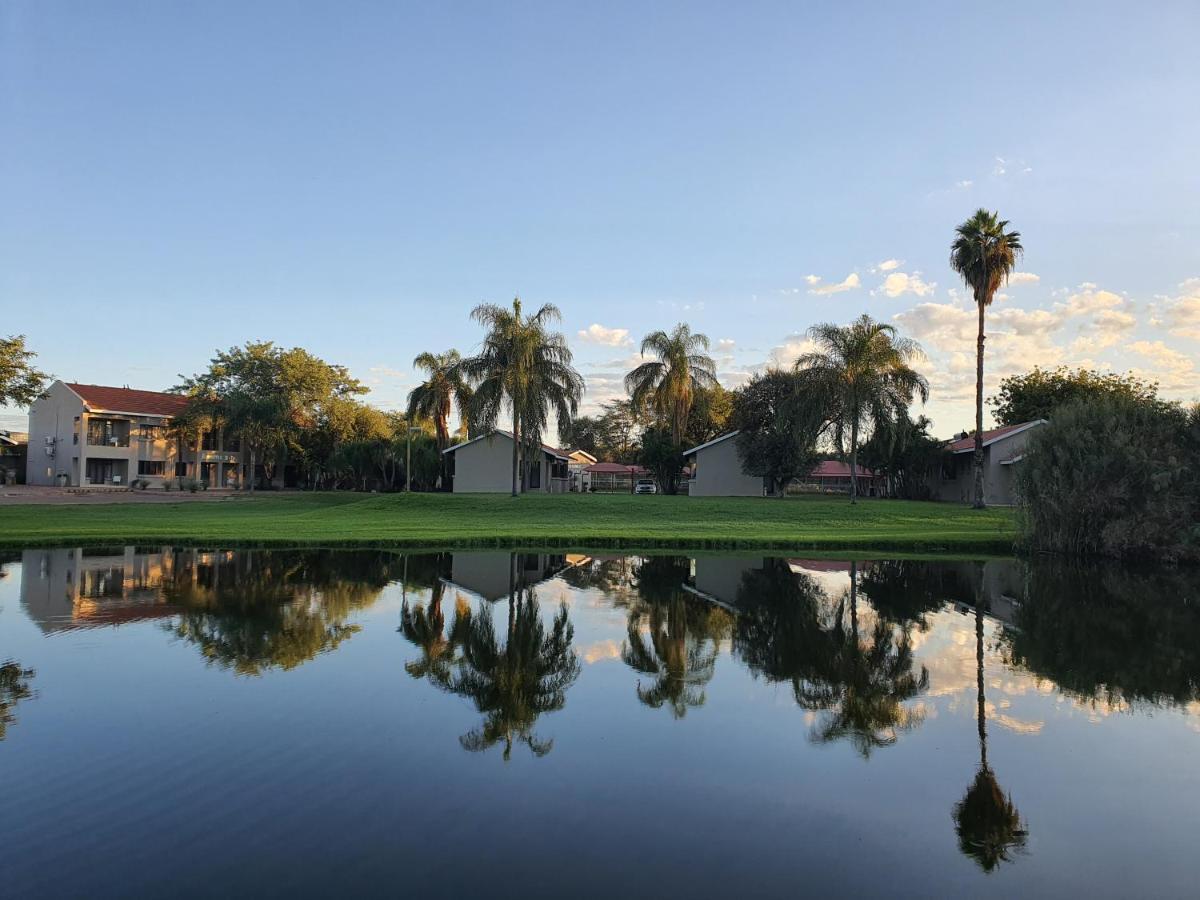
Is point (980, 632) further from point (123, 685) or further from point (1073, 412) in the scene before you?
point (1073, 412)

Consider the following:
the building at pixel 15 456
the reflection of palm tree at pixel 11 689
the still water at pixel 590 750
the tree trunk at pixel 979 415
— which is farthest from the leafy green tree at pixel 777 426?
the building at pixel 15 456

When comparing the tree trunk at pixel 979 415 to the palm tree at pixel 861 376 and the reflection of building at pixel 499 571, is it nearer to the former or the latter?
the palm tree at pixel 861 376

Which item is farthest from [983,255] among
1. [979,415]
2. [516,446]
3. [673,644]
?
[673,644]

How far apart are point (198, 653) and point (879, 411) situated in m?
A: 36.8

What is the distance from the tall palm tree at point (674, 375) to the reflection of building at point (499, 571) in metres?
28.2

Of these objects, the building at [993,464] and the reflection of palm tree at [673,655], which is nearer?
the reflection of palm tree at [673,655]

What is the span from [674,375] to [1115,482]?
1125 inches

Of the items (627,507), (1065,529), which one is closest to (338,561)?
(627,507)

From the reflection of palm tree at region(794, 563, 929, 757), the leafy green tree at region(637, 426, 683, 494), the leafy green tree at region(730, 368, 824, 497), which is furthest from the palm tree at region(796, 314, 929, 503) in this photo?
the reflection of palm tree at region(794, 563, 929, 757)

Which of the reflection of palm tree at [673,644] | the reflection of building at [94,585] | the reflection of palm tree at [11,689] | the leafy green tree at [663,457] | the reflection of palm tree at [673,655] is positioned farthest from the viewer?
the leafy green tree at [663,457]

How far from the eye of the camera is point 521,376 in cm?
4122

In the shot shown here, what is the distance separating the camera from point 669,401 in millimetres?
51281

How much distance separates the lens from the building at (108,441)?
5634 cm

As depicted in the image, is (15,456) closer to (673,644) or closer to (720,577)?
(720,577)
